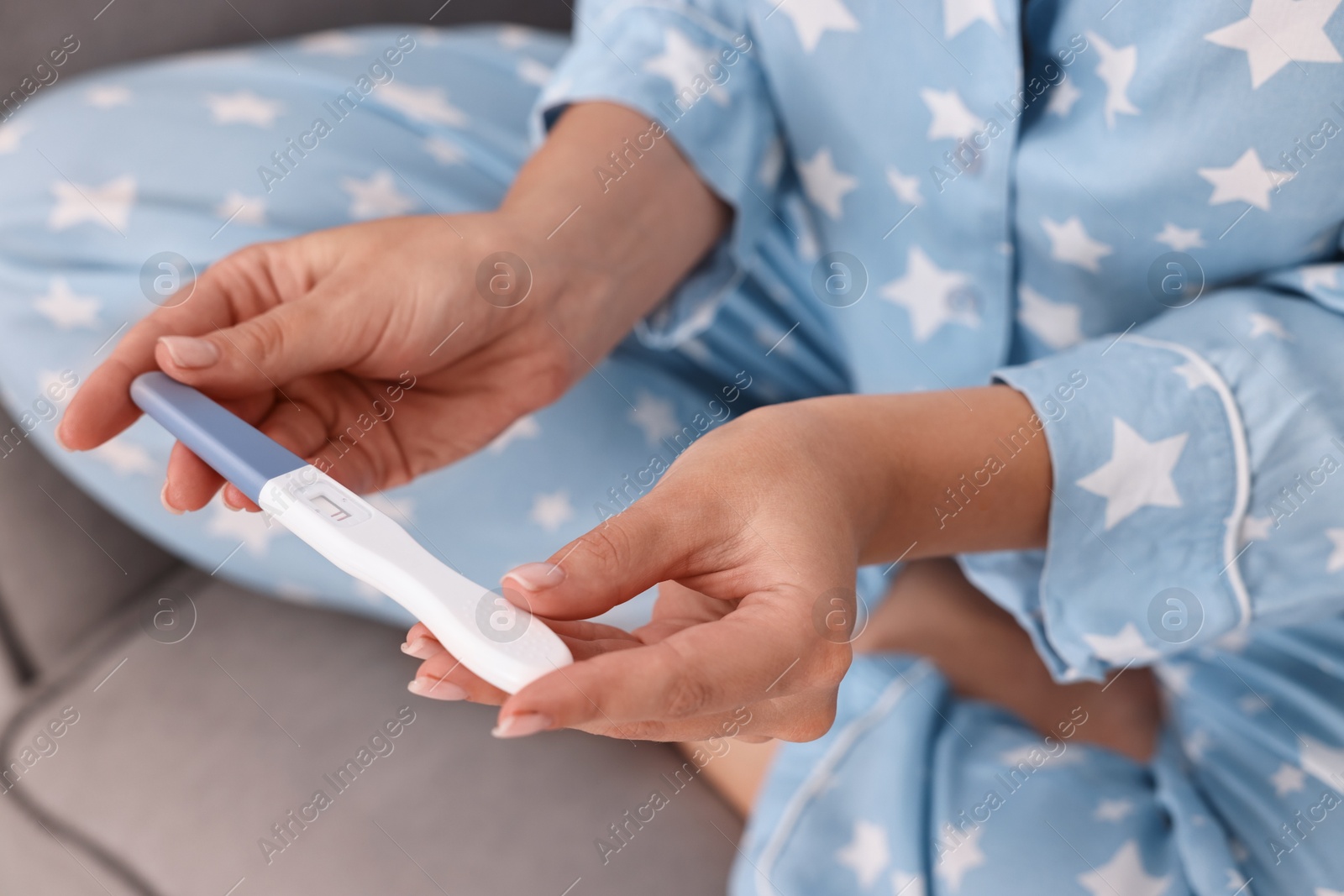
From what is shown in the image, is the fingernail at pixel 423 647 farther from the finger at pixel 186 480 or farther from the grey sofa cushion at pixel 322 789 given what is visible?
the grey sofa cushion at pixel 322 789

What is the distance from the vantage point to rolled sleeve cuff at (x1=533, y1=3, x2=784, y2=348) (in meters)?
0.51

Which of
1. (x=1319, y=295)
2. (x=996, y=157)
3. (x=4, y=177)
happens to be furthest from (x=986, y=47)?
(x=4, y=177)

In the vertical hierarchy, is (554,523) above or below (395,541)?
below

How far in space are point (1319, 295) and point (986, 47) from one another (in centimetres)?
18

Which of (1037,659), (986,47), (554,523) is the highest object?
(986,47)

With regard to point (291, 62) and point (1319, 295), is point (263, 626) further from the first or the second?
point (1319, 295)

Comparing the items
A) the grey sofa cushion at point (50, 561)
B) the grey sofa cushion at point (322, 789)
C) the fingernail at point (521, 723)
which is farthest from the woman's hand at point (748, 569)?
the grey sofa cushion at point (50, 561)

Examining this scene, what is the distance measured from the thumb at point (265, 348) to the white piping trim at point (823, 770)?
29cm

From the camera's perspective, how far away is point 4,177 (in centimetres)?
54

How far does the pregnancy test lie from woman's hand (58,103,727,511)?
0.07 feet

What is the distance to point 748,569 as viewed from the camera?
303 mm

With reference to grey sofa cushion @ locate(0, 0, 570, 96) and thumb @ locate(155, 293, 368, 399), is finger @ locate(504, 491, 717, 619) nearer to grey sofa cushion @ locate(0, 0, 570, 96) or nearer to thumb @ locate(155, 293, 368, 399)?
thumb @ locate(155, 293, 368, 399)

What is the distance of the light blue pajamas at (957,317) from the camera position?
389mm

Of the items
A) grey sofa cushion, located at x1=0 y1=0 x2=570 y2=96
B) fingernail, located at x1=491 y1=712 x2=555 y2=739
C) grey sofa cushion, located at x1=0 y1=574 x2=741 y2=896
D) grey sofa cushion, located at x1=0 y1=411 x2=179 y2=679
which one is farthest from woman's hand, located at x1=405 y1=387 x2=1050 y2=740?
grey sofa cushion, located at x1=0 y1=0 x2=570 y2=96
